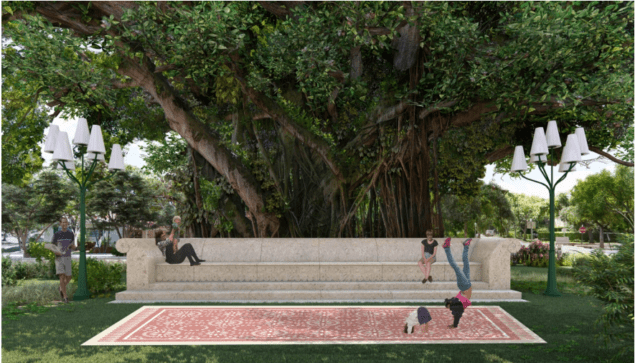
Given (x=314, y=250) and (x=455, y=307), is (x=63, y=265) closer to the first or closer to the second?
(x=314, y=250)

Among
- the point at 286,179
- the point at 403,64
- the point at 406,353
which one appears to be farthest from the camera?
the point at 286,179

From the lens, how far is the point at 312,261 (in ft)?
26.9

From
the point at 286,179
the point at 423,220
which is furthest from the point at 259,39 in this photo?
the point at 423,220

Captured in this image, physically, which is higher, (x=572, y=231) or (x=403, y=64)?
(x=403, y=64)

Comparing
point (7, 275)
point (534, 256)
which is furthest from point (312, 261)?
point (534, 256)

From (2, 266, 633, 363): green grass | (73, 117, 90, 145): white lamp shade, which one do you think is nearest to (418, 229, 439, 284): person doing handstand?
(2, 266, 633, 363): green grass

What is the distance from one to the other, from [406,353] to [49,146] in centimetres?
667

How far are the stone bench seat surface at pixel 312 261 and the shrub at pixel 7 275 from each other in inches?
150

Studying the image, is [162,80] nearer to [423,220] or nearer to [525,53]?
[423,220]

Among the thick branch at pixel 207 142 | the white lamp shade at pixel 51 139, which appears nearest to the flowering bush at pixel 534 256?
the thick branch at pixel 207 142

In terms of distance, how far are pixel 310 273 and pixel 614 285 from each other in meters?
4.80

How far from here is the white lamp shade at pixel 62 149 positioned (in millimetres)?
7289

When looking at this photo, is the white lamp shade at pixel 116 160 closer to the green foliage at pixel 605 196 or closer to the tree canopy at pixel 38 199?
the tree canopy at pixel 38 199

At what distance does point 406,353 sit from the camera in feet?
14.0
